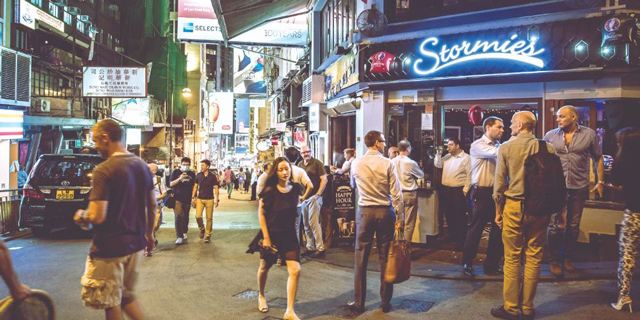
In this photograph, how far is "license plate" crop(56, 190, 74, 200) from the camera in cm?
1181

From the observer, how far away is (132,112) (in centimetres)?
3033

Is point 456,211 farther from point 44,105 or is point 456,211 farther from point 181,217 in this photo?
point 44,105

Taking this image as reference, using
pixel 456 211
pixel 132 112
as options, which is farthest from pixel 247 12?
pixel 132 112

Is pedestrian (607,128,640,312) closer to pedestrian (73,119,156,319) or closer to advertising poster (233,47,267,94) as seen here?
pedestrian (73,119,156,319)

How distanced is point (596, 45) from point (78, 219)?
8.63m

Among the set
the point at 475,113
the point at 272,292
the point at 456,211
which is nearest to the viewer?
the point at 272,292

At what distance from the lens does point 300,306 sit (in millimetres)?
6258

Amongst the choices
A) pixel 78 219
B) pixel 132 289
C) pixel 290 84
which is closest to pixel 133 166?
pixel 78 219

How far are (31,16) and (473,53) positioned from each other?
60.8 feet

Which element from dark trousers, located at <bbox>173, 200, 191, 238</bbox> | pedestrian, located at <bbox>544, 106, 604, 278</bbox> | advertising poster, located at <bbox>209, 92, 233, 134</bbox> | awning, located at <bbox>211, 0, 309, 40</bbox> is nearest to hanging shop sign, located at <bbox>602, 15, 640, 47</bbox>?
pedestrian, located at <bbox>544, 106, 604, 278</bbox>

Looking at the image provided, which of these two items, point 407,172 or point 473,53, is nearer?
point 407,172

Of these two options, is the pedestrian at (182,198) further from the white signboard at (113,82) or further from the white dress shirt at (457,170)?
the white signboard at (113,82)

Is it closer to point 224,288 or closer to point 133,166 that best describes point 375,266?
point 224,288

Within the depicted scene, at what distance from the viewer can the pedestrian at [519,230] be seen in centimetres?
541
